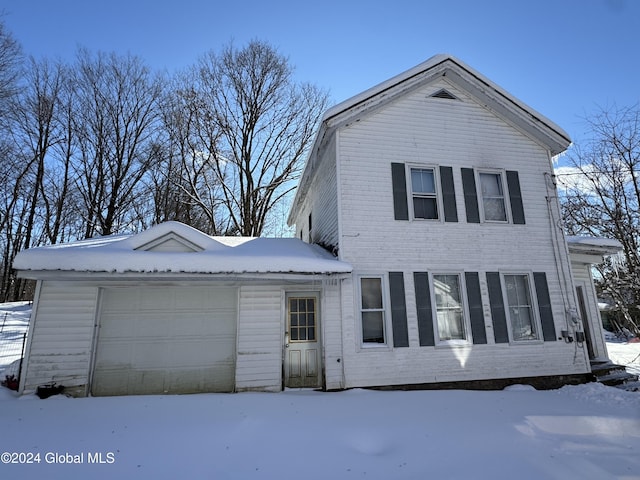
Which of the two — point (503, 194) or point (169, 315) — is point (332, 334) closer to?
point (169, 315)

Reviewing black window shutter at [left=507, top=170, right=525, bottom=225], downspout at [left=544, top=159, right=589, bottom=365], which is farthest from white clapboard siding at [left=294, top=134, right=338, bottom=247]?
downspout at [left=544, top=159, right=589, bottom=365]

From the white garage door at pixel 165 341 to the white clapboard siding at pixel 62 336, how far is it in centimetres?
29

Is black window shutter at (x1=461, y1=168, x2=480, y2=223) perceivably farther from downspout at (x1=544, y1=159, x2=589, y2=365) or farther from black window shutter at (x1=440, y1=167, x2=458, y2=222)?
downspout at (x1=544, y1=159, x2=589, y2=365)

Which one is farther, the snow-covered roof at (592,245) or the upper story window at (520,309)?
the snow-covered roof at (592,245)

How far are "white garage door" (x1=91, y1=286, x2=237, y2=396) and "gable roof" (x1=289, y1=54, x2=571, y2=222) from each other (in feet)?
16.7

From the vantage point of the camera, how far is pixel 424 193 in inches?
334

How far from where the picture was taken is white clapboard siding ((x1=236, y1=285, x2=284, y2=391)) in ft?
23.3

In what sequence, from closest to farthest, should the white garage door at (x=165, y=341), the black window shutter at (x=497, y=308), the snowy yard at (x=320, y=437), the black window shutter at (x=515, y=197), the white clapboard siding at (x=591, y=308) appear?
the snowy yard at (x=320, y=437)
the white garage door at (x=165, y=341)
the black window shutter at (x=497, y=308)
the black window shutter at (x=515, y=197)
the white clapboard siding at (x=591, y=308)

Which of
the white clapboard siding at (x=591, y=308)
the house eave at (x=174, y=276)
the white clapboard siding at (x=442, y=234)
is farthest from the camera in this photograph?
the white clapboard siding at (x=591, y=308)

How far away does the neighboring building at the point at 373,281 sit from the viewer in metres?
6.71

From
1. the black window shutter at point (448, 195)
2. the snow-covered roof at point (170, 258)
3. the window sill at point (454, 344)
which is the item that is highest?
the black window shutter at point (448, 195)

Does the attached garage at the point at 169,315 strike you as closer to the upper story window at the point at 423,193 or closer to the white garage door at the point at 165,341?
the white garage door at the point at 165,341

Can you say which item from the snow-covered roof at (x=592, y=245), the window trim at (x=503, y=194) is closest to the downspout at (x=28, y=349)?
the window trim at (x=503, y=194)

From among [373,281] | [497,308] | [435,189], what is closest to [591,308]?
[497,308]
